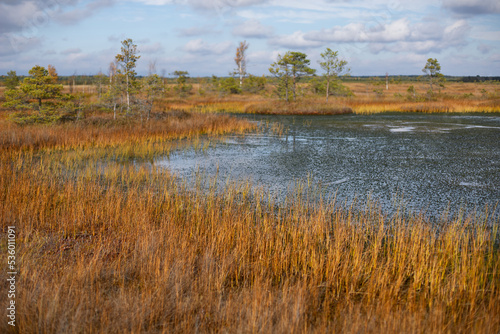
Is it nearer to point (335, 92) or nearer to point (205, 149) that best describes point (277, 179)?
point (205, 149)

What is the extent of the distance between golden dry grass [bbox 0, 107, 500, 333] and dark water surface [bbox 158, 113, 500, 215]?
1478 mm

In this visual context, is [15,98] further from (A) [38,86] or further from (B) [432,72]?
(B) [432,72]

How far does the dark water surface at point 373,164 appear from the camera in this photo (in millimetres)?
6766

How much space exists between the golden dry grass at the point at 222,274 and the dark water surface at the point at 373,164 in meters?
1.48

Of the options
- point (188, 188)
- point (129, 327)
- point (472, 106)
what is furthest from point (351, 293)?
point (472, 106)

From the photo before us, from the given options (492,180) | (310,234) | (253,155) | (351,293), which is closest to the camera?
(351,293)

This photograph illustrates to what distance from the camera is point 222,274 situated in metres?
3.35

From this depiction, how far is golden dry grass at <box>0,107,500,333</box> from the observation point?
2.66 meters

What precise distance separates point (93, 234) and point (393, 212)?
14.0ft

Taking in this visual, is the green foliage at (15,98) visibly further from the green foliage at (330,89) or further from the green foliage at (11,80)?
the green foliage at (330,89)

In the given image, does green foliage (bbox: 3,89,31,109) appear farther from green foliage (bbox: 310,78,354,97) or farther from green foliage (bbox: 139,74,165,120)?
green foliage (bbox: 310,78,354,97)

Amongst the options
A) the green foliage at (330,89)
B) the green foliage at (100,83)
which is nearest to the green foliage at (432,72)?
the green foliage at (330,89)

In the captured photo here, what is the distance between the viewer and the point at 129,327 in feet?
8.51

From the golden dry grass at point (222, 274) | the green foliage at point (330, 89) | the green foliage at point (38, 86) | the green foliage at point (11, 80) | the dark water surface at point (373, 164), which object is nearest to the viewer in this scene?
the golden dry grass at point (222, 274)
